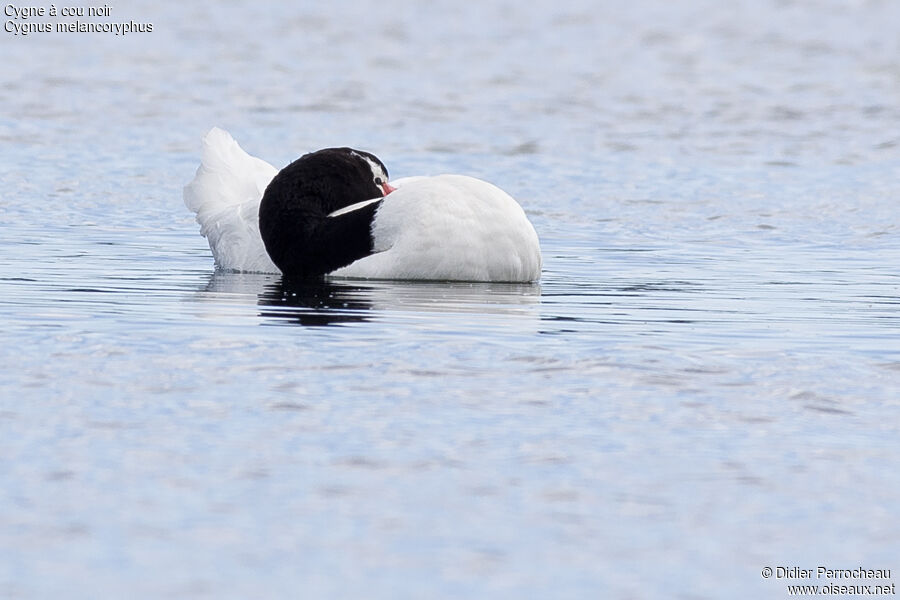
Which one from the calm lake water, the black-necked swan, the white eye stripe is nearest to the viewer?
the calm lake water

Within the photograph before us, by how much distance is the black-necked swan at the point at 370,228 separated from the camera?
11.4m

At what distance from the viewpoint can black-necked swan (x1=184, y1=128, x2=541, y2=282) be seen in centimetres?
1144

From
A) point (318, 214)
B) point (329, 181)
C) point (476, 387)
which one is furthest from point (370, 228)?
point (476, 387)

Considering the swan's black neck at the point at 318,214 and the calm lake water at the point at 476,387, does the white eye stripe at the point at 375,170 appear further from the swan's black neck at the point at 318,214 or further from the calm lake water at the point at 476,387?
the calm lake water at the point at 476,387

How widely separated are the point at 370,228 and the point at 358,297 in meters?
0.99

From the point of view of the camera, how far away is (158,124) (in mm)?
22094

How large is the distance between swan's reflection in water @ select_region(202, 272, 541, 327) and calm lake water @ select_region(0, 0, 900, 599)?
48 millimetres

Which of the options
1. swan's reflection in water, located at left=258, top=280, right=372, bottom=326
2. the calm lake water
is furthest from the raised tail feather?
swan's reflection in water, located at left=258, top=280, right=372, bottom=326

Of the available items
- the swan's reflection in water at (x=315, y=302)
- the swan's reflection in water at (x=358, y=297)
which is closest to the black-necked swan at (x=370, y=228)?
the swan's reflection in water at (x=358, y=297)

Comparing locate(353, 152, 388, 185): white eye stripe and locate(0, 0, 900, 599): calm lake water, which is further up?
locate(353, 152, 388, 185): white eye stripe

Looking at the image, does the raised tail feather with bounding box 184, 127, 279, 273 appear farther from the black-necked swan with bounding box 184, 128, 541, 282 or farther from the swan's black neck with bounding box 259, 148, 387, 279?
the swan's black neck with bounding box 259, 148, 387, 279

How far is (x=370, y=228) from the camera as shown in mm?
11703

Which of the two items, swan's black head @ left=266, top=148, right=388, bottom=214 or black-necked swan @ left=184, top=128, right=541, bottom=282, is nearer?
black-necked swan @ left=184, top=128, right=541, bottom=282

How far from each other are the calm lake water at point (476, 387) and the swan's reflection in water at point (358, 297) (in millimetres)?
48
